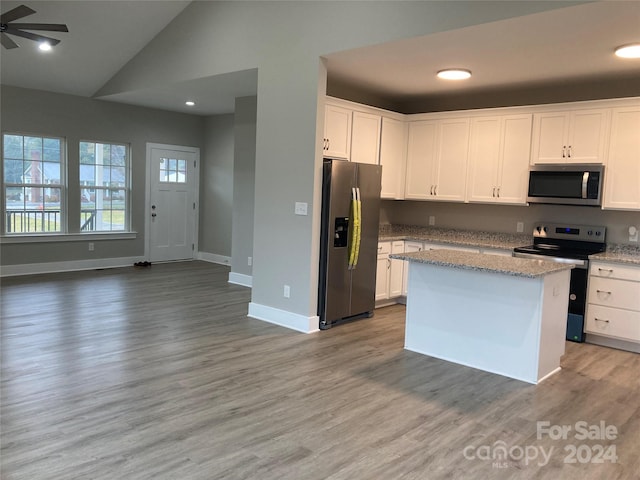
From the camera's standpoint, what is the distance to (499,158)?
5.50 meters

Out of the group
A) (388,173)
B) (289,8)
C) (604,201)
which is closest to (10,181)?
(289,8)

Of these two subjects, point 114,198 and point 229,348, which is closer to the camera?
point 229,348

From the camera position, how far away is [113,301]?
5.71m

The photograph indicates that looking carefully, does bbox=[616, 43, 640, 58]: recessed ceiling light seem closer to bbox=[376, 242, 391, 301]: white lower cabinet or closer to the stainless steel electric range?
the stainless steel electric range

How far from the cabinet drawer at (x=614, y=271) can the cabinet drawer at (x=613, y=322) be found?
Answer: 0.30m

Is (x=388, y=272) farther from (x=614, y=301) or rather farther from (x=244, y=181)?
(x=244, y=181)

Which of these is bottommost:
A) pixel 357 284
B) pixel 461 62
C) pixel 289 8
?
pixel 357 284

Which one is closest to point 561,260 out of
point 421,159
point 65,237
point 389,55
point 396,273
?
point 396,273

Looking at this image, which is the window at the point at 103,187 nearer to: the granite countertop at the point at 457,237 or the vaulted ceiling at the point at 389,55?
the vaulted ceiling at the point at 389,55

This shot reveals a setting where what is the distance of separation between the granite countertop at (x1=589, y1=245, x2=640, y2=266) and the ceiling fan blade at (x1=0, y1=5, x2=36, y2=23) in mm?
5375

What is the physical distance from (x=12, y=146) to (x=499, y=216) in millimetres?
6597

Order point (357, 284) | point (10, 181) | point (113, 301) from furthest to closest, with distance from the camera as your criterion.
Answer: point (10, 181)
point (113, 301)
point (357, 284)

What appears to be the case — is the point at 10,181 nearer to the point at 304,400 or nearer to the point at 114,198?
the point at 114,198

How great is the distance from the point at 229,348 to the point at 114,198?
491 centimetres
